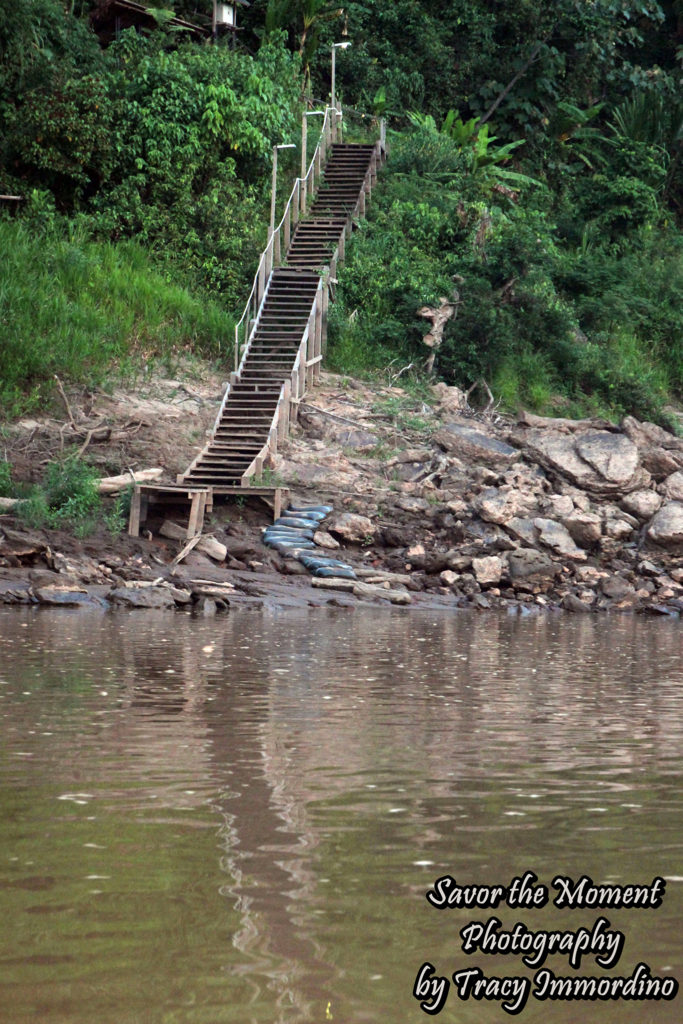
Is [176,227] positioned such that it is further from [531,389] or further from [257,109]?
[531,389]

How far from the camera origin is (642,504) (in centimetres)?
2491

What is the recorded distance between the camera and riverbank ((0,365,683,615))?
65.9 ft

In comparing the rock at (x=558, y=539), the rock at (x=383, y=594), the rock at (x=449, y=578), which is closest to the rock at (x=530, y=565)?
the rock at (x=558, y=539)

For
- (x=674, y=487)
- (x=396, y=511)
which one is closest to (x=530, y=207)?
(x=674, y=487)

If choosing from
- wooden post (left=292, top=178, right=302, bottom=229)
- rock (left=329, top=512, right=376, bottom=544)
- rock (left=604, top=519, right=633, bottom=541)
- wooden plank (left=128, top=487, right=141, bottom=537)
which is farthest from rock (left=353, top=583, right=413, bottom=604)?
wooden post (left=292, top=178, right=302, bottom=229)

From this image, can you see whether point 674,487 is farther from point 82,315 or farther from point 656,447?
point 82,315

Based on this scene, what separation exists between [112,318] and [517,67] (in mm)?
21978

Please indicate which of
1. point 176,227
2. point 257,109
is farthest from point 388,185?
point 176,227

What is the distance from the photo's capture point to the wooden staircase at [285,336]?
2428 centimetres

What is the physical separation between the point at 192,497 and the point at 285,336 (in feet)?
25.2

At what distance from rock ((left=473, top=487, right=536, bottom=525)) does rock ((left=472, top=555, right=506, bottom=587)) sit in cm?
132

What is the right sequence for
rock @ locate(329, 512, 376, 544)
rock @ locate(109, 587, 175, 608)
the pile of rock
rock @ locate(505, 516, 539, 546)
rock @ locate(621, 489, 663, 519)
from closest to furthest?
rock @ locate(109, 587, 175, 608) → the pile of rock → rock @ locate(329, 512, 376, 544) → rock @ locate(505, 516, 539, 546) → rock @ locate(621, 489, 663, 519)

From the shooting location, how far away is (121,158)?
32.1m

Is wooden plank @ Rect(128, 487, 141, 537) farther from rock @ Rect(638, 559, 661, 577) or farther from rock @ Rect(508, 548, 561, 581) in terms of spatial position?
rock @ Rect(638, 559, 661, 577)
